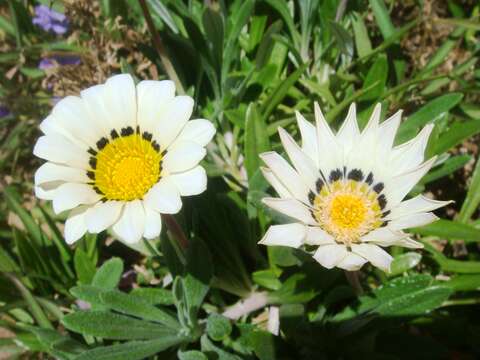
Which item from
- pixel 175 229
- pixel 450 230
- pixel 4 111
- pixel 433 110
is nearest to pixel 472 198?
pixel 450 230

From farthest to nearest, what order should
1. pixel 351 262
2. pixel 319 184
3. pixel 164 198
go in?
pixel 319 184 < pixel 164 198 < pixel 351 262

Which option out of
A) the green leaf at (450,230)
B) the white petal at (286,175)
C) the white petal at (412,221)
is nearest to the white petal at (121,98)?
the white petal at (286,175)

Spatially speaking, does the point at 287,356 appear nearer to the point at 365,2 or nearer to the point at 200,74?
the point at 200,74

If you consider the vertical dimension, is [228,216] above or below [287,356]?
above

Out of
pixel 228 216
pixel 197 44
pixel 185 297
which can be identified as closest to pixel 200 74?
pixel 197 44

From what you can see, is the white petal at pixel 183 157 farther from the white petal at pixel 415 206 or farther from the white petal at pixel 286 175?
the white petal at pixel 415 206

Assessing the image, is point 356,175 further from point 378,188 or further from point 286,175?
point 286,175
